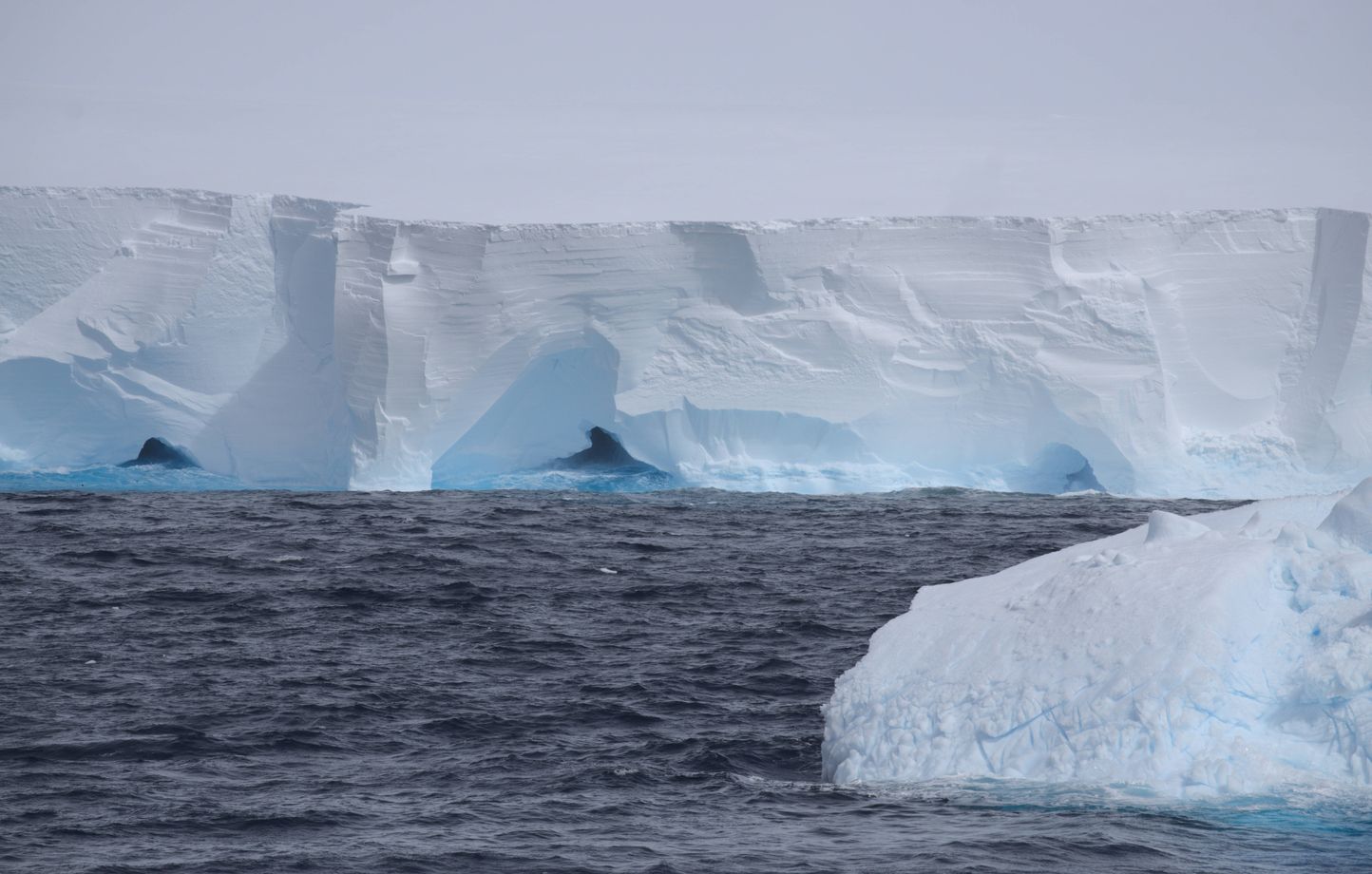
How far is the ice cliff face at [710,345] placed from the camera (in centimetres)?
1590

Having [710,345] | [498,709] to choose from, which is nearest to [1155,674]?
[498,709]

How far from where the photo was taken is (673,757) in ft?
22.7

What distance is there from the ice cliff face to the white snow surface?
9223 mm

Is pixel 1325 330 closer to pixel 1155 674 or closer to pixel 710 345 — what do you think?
pixel 710 345

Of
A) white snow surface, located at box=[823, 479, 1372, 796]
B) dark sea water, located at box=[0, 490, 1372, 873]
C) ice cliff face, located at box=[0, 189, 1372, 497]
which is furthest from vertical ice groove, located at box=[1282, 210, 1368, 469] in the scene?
white snow surface, located at box=[823, 479, 1372, 796]

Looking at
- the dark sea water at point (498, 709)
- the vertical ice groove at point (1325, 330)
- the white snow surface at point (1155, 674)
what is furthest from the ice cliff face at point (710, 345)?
the white snow surface at point (1155, 674)

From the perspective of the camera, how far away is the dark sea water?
5.59 m

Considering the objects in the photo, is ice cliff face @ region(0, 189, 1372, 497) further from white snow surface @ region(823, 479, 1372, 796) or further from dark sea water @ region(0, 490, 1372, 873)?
white snow surface @ region(823, 479, 1372, 796)

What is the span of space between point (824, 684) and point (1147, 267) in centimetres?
991

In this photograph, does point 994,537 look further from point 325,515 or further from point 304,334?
point 304,334

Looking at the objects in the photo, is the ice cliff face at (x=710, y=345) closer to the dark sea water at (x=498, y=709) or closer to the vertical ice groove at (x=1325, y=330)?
the vertical ice groove at (x=1325, y=330)

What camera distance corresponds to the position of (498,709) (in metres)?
7.66

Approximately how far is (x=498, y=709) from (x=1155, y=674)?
10.9 feet

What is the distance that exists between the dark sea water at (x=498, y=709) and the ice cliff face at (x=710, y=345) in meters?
2.33
